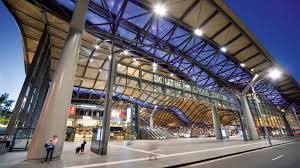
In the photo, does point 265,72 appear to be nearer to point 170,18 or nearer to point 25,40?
point 170,18

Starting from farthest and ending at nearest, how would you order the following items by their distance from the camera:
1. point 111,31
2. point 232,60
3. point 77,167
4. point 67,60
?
point 232,60
point 111,31
point 67,60
point 77,167

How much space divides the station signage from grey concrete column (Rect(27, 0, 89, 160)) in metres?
10.4

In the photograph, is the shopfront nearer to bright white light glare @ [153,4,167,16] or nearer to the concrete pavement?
bright white light glare @ [153,4,167,16]

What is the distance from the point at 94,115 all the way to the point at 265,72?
41805 millimetres

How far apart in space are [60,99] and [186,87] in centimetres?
1703

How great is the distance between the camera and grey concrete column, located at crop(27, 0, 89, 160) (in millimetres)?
7043

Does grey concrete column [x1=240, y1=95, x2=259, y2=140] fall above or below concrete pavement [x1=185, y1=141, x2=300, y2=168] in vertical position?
above

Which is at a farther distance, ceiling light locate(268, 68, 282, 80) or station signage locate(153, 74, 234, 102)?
station signage locate(153, 74, 234, 102)

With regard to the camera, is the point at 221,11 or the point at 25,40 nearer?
the point at 221,11

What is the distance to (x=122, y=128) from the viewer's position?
3953 centimetres

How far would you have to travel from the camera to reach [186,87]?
20984 mm

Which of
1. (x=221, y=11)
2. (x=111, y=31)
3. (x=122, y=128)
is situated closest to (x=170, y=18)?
(x=221, y=11)

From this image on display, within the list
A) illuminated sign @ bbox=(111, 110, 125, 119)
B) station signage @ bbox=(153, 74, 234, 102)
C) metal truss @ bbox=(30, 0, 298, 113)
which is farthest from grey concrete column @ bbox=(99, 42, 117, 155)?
illuminated sign @ bbox=(111, 110, 125, 119)

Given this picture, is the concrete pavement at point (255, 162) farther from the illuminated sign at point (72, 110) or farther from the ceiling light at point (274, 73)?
the illuminated sign at point (72, 110)
